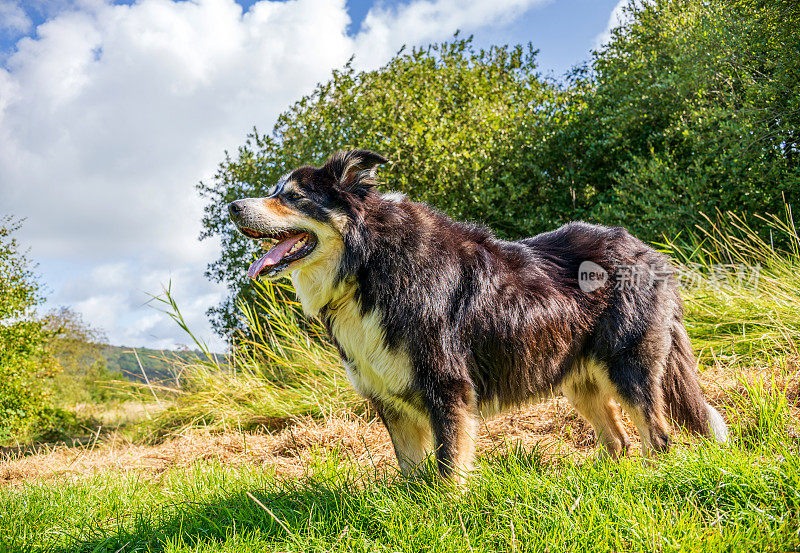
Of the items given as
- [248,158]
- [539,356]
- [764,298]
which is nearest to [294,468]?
[539,356]

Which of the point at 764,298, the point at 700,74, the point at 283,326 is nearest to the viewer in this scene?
the point at 764,298

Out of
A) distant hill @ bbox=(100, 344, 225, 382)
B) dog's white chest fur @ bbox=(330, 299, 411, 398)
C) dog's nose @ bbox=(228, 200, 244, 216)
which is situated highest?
dog's nose @ bbox=(228, 200, 244, 216)

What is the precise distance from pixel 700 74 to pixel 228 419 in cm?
1118

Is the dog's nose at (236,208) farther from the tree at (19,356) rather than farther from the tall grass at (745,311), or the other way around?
the tree at (19,356)

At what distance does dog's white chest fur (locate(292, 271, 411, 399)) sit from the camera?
3.23m

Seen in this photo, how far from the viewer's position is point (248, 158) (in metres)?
12.3

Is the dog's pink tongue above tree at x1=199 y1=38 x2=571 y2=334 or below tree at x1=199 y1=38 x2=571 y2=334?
below

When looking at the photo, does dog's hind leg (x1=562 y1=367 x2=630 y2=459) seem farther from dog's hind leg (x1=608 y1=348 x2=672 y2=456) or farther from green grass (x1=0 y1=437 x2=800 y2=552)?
green grass (x1=0 y1=437 x2=800 y2=552)

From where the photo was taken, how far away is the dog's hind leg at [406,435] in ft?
11.2

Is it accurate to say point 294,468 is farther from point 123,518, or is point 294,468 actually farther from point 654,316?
point 654,316

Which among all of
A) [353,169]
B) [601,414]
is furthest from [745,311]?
[353,169]

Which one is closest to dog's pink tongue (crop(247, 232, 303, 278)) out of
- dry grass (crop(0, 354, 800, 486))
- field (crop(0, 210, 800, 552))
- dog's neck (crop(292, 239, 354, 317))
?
dog's neck (crop(292, 239, 354, 317))

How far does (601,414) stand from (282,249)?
8.50 ft

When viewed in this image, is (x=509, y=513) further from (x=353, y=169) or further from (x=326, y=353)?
(x=326, y=353)
